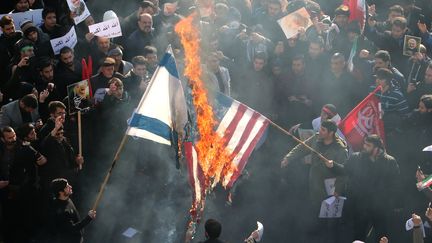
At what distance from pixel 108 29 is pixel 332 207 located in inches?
167

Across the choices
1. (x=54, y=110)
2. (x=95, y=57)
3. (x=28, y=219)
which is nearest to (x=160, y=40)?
(x=95, y=57)

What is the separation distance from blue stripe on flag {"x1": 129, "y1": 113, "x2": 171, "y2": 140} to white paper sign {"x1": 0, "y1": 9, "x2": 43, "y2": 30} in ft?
12.5

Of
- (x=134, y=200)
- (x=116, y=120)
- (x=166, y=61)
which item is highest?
(x=166, y=61)

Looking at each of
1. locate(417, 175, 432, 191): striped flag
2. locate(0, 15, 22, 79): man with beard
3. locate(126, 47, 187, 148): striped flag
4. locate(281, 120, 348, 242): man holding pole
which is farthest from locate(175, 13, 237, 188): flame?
locate(0, 15, 22, 79): man with beard

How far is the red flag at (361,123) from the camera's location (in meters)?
10.5

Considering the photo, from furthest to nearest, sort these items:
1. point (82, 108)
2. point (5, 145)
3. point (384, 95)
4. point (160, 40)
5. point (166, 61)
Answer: point (160, 40) < point (384, 95) < point (82, 108) < point (5, 145) < point (166, 61)

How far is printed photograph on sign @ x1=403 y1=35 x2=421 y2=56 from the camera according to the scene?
40.2 feet

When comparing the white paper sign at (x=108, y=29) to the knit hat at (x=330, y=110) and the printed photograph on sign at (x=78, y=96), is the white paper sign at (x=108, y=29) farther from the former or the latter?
the knit hat at (x=330, y=110)

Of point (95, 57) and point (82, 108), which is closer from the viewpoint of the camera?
point (82, 108)

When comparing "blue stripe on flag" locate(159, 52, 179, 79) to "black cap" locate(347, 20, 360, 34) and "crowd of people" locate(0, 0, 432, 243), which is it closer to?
"crowd of people" locate(0, 0, 432, 243)

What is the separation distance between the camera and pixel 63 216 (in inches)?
351

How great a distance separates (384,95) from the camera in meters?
11.1

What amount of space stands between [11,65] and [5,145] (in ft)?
5.55

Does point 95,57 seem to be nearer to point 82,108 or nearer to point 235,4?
point 82,108
